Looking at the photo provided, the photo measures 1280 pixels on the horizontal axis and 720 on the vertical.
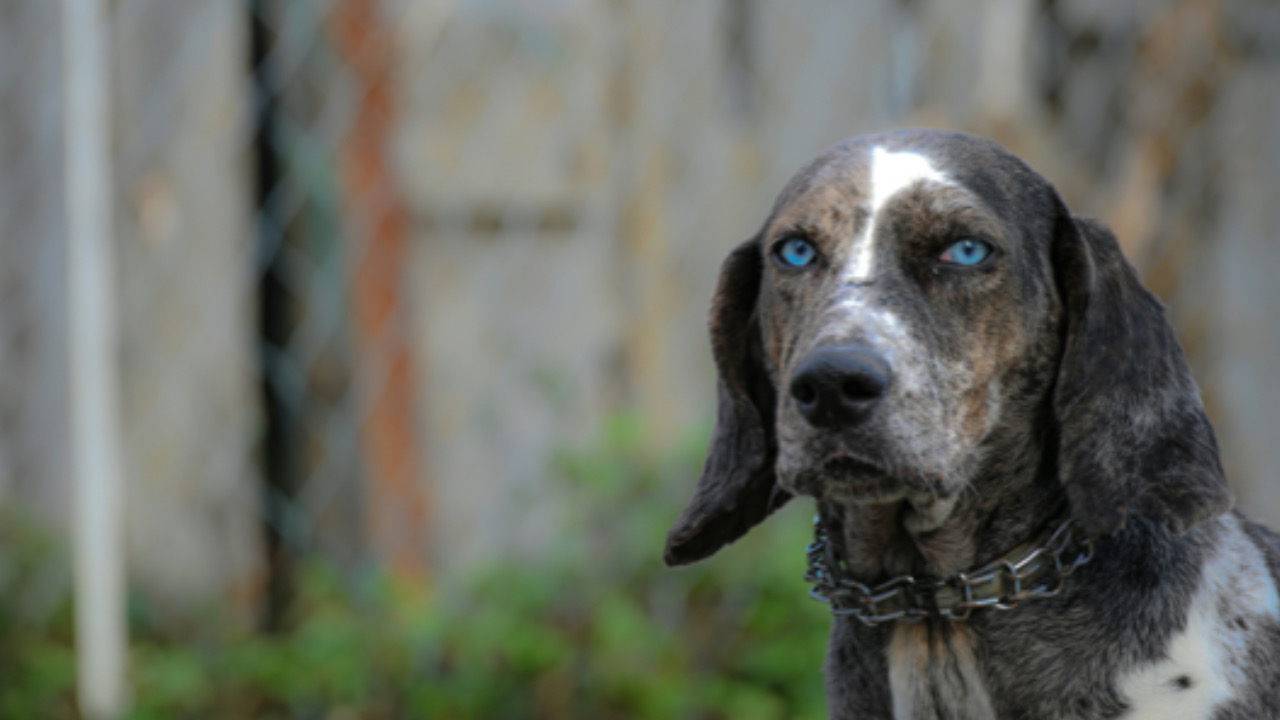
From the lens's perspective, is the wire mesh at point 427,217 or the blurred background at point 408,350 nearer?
the blurred background at point 408,350

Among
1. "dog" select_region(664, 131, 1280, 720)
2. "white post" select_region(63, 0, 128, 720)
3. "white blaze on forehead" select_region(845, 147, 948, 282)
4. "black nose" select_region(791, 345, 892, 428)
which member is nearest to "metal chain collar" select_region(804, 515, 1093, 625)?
"dog" select_region(664, 131, 1280, 720)

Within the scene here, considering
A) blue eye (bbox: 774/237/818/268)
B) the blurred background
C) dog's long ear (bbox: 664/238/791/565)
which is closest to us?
blue eye (bbox: 774/237/818/268)

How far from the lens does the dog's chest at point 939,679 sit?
76.9 inches

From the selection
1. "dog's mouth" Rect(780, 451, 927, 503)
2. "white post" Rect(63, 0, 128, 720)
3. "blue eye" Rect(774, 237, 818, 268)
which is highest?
"blue eye" Rect(774, 237, 818, 268)

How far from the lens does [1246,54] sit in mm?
5469

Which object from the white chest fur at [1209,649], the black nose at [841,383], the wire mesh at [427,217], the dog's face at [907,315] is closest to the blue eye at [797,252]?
the dog's face at [907,315]

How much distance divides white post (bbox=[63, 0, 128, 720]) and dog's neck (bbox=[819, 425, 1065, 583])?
7.84 feet

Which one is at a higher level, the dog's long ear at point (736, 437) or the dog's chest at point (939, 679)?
the dog's long ear at point (736, 437)

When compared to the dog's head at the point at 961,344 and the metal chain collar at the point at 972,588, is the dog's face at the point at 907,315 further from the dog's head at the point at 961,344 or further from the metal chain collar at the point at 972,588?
the metal chain collar at the point at 972,588

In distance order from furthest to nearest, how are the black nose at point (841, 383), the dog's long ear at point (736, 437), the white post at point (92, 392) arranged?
the white post at point (92, 392), the dog's long ear at point (736, 437), the black nose at point (841, 383)

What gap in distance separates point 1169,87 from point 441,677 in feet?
10.7

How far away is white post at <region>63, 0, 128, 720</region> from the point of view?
12.0ft

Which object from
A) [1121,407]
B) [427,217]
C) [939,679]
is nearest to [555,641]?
[427,217]

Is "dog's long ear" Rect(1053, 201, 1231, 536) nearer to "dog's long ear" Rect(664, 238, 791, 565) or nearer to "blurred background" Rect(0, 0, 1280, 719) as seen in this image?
"dog's long ear" Rect(664, 238, 791, 565)
